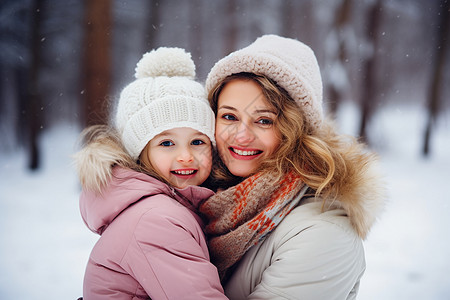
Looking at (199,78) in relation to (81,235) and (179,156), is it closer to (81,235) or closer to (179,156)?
(179,156)

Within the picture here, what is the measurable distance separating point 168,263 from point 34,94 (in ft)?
28.3

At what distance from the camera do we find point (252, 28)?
12.3 meters

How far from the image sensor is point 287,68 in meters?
1.74


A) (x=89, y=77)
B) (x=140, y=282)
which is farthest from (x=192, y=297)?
(x=89, y=77)

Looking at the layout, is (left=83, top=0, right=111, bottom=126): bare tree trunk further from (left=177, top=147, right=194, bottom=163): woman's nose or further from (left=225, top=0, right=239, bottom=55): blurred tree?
(left=225, top=0, right=239, bottom=55): blurred tree

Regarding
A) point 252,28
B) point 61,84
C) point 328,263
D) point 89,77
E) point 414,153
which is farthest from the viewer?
point 252,28

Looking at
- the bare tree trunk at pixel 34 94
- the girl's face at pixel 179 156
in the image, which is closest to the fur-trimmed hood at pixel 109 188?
the girl's face at pixel 179 156

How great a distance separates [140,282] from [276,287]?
1.99ft

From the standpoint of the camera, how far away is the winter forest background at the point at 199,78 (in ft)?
15.0

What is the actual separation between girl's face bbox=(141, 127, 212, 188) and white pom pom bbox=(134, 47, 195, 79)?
1.37 feet

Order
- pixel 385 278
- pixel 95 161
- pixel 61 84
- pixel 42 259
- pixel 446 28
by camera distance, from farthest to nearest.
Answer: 1. pixel 61 84
2. pixel 446 28
3. pixel 42 259
4. pixel 385 278
5. pixel 95 161

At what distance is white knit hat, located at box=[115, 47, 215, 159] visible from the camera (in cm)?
188

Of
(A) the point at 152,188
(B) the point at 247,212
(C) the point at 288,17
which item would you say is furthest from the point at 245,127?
(C) the point at 288,17

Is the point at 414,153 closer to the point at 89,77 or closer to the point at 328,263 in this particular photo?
the point at 89,77
